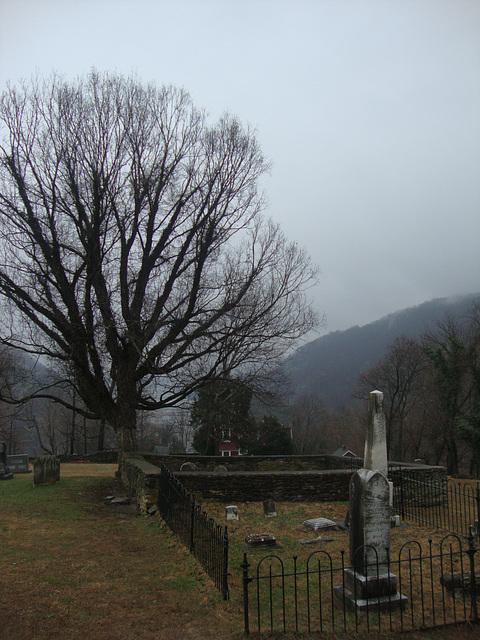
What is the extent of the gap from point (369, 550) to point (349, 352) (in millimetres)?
94506

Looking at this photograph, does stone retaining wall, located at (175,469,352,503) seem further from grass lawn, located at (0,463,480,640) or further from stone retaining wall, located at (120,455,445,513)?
grass lawn, located at (0,463,480,640)

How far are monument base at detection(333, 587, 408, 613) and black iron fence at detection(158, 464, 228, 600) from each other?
4.73ft

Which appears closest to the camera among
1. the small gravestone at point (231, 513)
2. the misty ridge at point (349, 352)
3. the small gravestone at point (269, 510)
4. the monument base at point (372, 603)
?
the monument base at point (372, 603)

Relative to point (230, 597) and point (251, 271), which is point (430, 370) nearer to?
point (251, 271)

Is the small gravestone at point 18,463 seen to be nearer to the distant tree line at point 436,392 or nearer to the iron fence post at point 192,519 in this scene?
the iron fence post at point 192,519

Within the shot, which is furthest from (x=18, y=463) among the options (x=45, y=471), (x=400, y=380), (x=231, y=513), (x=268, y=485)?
(x=400, y=380)

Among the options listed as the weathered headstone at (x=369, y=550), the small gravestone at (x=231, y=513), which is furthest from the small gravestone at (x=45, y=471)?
the weathered headstone at (x=369, y=550)

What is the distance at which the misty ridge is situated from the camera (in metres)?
82.8

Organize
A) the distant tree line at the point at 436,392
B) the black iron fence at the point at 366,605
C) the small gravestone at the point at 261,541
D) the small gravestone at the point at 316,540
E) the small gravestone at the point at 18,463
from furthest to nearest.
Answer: the distant tree line at the point at 436,392 → the small gravestone at the point at 18,463 → the small gravestone at the point at 316,540 → the small gravestone at the point at 261,541 → the black iron fence at the point at 366,605

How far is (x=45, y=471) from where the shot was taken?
15.2 metres

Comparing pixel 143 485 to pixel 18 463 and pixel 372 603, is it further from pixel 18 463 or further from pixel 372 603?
pixel 18 463

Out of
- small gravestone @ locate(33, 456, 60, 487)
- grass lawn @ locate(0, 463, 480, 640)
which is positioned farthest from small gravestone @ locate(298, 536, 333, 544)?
small gravestone @ locate(33, 456, 60, 487)

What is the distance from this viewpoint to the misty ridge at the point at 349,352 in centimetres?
8281

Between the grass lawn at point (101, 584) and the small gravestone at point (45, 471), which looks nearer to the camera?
the grass lawn at point (101, 584)
